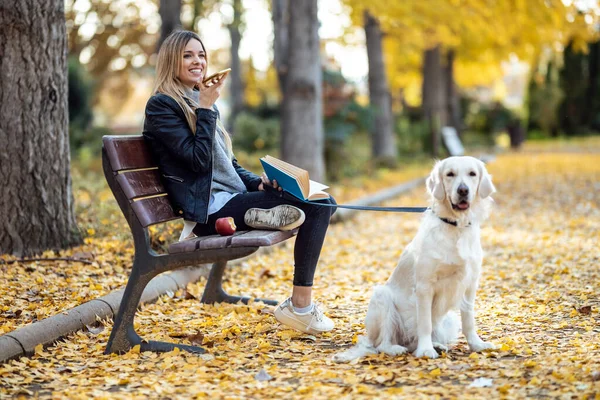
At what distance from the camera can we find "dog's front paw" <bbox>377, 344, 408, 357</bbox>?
13.5ft

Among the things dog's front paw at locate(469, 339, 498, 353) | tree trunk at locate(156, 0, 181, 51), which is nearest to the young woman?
dog's front paw at locate(469, 339, 498, 353)

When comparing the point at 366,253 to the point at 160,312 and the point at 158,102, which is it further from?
the point at 158,102

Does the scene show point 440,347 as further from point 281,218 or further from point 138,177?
point 138,177

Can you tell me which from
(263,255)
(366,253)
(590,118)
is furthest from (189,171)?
(590,118)

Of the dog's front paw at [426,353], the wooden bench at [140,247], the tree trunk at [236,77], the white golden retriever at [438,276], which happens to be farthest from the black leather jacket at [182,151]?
the tree trunk at [236,77]

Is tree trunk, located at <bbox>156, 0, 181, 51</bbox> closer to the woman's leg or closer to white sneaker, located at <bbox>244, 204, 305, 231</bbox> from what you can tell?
the woman's leg

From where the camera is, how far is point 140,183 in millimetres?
4398

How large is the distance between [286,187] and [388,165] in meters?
14.0

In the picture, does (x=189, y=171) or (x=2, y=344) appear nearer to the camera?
(x=2, y=344)

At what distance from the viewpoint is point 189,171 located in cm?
452

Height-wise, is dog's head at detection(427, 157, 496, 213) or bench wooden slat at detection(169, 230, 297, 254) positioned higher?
dog's head at detection(427, 157, 496, 213)

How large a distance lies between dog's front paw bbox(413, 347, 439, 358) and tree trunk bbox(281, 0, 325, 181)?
773 centimetres

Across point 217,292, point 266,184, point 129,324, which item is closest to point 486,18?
point 217,292

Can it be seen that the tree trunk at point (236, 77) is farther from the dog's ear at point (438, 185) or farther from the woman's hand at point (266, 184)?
the dog's ear at point (438, 185)
